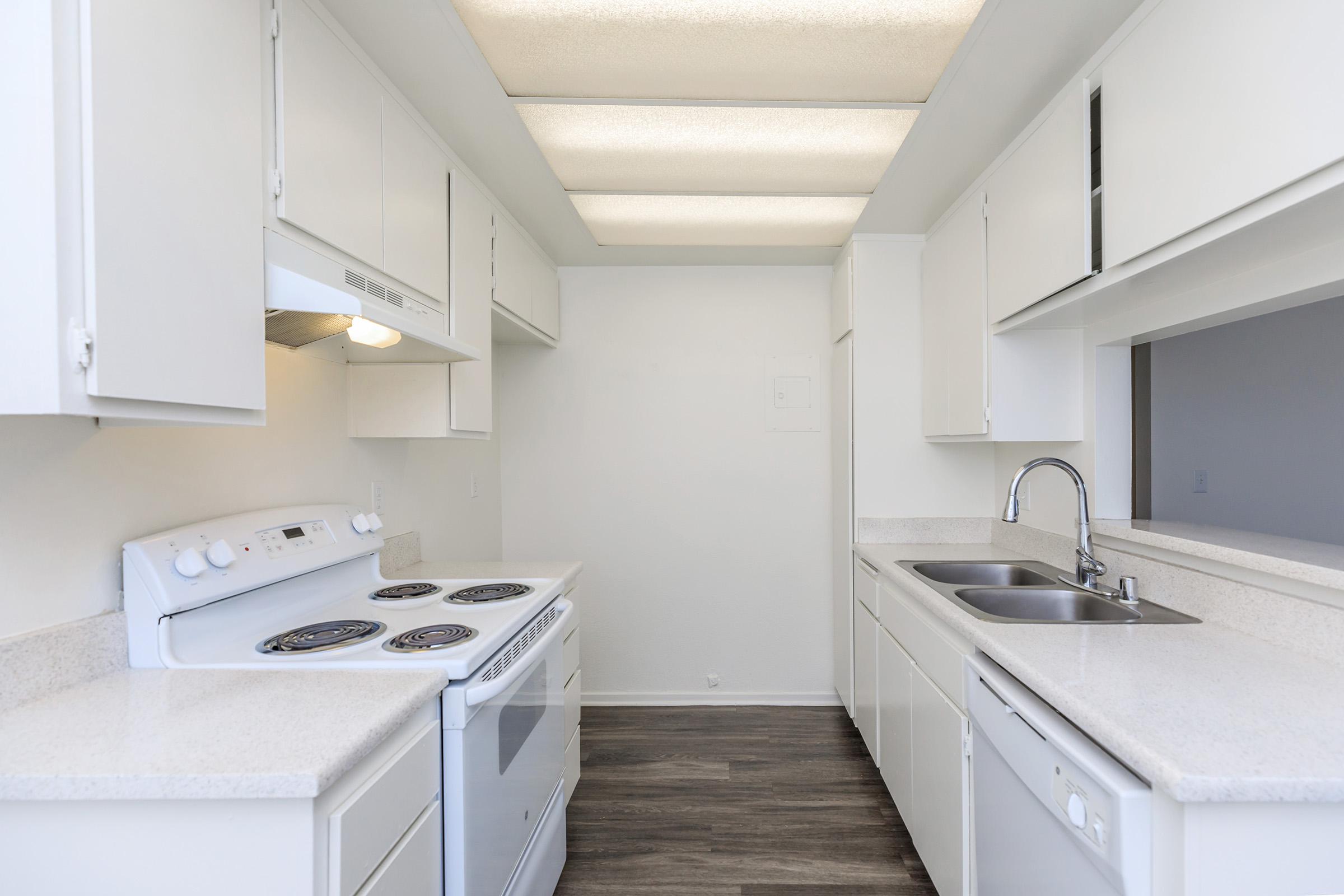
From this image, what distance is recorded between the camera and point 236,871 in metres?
0.91

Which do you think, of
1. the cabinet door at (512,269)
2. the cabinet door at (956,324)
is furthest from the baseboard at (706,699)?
the cabinet door at (512,269)

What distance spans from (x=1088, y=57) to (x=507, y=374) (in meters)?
2.83

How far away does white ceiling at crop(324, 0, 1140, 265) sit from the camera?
1.48 m

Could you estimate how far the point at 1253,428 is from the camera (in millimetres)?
2201

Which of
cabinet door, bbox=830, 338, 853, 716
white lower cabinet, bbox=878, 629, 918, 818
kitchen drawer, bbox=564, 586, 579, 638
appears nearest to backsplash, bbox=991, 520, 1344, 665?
white lower cabinet, bbox=878, 629, 918, 818

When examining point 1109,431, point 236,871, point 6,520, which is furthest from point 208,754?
point 1109,431

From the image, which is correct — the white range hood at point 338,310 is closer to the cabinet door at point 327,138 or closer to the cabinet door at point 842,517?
the cabinet door at point 327,138

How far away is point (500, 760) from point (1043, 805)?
1149mm

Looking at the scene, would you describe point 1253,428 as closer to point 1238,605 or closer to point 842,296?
point 1238,605

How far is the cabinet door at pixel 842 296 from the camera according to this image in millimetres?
3039

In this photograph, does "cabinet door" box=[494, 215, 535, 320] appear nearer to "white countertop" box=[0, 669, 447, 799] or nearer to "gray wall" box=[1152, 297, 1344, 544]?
"white countertop" box=[0, 669, 447, 799]

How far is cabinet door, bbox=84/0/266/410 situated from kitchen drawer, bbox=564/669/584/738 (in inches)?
61.8

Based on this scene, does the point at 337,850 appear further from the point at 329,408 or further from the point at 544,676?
the point at 329,408

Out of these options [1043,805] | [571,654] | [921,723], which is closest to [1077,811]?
[1043,805]
